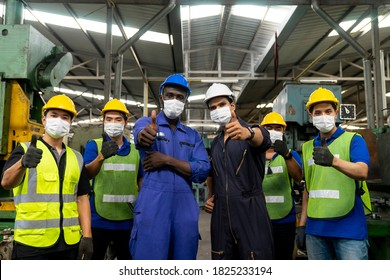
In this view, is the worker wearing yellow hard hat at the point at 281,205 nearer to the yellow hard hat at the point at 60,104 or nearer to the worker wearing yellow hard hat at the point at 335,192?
the worker wearing yellow hard hat at the point at 335,192

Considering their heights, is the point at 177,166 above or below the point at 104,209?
above

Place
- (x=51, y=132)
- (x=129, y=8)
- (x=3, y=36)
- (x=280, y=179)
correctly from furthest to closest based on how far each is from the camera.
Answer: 1. (x=129, y=8)
2. (x=280, y=179)
3. (x=3, y=36)
4. (x=51, y=132)

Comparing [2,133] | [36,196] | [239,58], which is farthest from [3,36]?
[239,58]

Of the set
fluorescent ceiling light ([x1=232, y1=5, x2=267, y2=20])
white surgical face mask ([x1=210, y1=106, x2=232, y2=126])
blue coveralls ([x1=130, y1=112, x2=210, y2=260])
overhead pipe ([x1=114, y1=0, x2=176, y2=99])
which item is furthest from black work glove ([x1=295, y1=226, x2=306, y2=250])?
fluorescent ceiling light ([x1=232, y1=5, x2=267, y2=20])

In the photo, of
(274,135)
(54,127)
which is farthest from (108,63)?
(54,127)

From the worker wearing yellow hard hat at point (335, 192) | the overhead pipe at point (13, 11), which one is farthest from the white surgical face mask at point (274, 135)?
the overhead pipe at point (13, 11)

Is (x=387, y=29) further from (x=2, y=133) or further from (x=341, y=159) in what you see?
(x=2, y=133)

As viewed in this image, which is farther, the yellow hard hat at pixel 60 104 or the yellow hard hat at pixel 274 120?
the yellow hard hat at pixel 274 120

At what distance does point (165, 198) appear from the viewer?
5.43ft

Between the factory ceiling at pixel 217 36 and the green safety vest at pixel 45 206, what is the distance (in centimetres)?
245

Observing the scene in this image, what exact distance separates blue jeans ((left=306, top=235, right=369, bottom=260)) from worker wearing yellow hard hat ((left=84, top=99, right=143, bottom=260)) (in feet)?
3.93

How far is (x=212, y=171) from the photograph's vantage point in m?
1.92

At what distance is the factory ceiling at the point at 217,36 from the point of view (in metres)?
4.33

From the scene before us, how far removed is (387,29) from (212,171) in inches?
242
